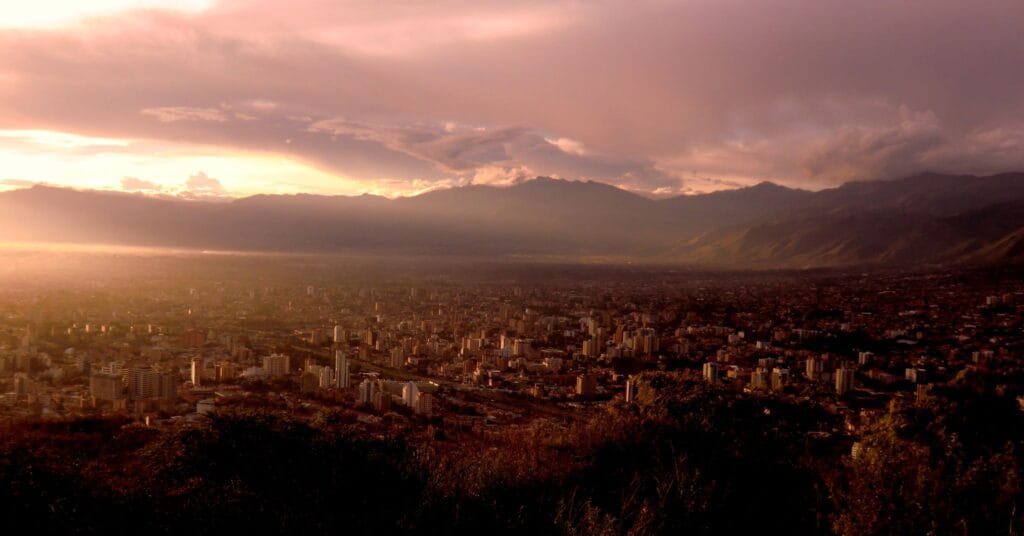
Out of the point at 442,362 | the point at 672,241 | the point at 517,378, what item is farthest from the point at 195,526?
the point at 672,241

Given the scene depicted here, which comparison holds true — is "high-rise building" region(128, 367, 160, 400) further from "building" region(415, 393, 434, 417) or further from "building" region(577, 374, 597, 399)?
"building" region(577, 374, 597, 399)

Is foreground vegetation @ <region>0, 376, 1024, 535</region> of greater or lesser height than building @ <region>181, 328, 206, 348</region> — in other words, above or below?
above

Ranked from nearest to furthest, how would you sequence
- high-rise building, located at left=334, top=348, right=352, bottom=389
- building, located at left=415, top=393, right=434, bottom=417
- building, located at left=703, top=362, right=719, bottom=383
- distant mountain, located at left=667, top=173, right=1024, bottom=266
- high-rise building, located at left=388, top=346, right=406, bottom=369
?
building, located at left=415, top=393, right=434, bottom=417 → high-rise building, located at left=334, top=348, right=352, bottom=389 → building, located at left=703, top=362, right=719, bottom=383 → high-rise building, located at left=388, top=346, right=406, bottom=369 → distant mountain, located at left=667, top=173, right=1024, bottom=266

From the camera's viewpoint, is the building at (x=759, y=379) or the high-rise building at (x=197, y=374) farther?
the building at (x=759, y=379)

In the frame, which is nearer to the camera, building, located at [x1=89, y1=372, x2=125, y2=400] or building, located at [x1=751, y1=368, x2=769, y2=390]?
building, located at [x1=89, y1=372, x2=125, y2=400]

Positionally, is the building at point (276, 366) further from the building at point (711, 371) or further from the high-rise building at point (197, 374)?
the building at point (711, 371)

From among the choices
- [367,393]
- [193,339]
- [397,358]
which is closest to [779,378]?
[367,393]

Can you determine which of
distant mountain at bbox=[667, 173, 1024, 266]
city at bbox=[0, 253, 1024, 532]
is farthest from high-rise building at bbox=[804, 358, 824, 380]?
distant mountain at bbox=[667, 173, 1024, 266]

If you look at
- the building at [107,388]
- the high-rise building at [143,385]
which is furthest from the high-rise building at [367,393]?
the building at [107,388]

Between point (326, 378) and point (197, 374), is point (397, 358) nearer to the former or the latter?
point (326, 378)
